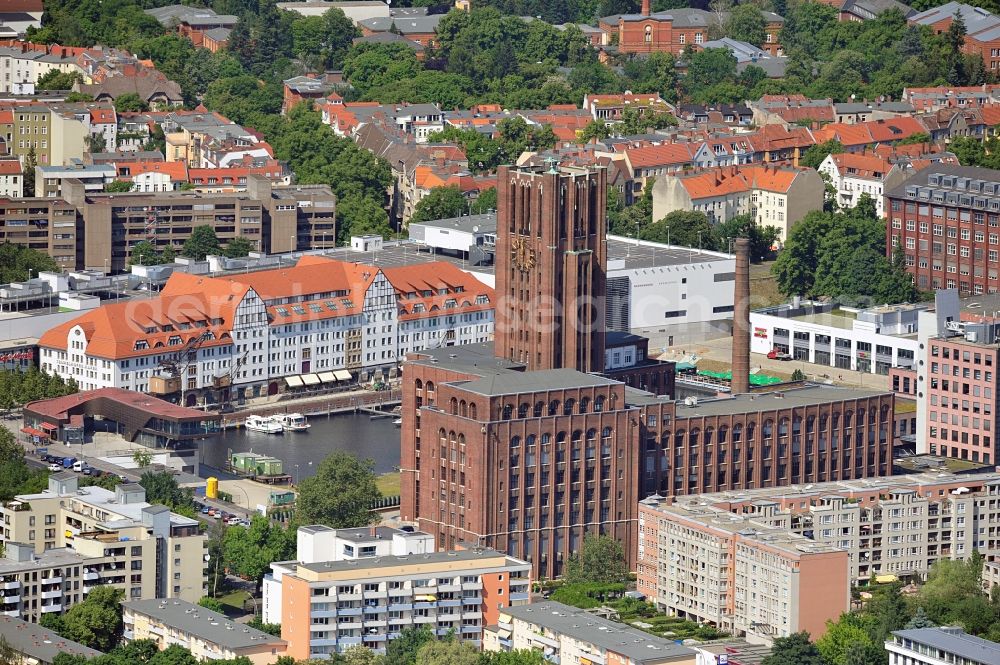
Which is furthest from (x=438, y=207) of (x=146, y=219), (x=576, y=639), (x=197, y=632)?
(x=576, y=639)

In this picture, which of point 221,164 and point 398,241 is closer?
point 398,241

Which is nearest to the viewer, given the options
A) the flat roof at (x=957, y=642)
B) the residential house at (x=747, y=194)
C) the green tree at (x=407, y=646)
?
the flat roof at (x=957, y=642)

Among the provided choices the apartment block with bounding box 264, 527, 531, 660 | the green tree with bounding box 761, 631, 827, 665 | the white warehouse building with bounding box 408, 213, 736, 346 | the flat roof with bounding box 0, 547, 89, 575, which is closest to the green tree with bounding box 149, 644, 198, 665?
the apartment block with bounding box 264, 527, 531, 660

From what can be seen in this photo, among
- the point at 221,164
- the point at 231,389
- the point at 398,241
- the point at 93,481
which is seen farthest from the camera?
the point at 221,164

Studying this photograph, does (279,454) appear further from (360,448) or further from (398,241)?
(398,241)

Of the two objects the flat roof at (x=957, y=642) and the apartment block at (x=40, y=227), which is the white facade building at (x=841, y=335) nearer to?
the apartment block at (x=40, y=227)

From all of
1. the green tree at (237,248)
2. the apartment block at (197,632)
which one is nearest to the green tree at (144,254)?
the green tree at (237,248)

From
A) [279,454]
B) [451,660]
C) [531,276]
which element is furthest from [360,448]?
[451,660]

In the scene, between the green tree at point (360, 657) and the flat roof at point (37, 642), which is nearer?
the flat roof at point (37, 642)
